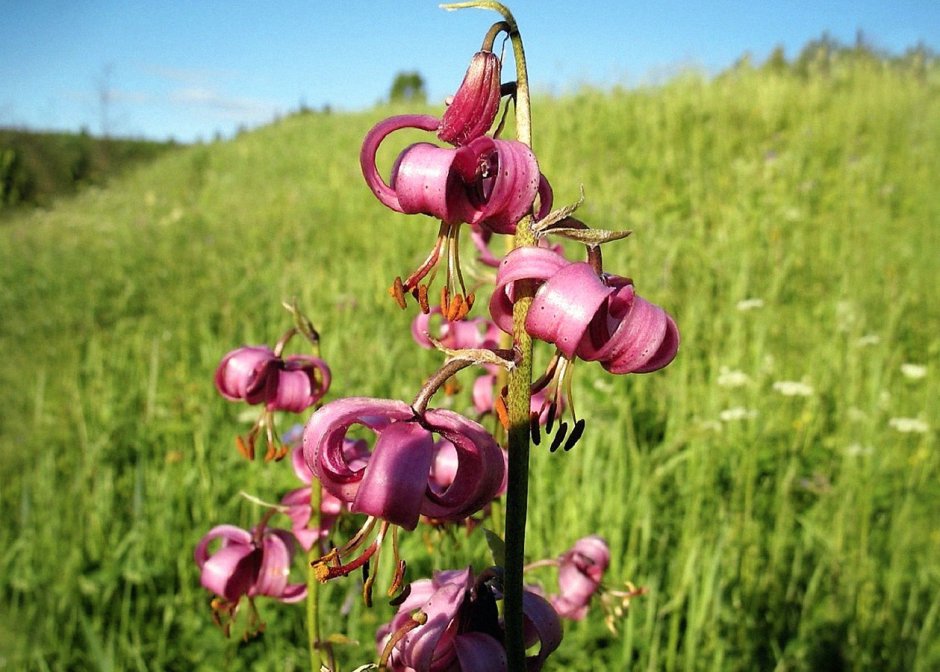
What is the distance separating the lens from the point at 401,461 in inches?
17.0

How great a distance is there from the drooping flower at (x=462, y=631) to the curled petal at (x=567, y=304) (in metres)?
0.20

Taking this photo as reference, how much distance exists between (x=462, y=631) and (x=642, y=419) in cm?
176

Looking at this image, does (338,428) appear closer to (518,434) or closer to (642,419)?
(518,434)

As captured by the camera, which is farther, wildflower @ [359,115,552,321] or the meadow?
the meadow

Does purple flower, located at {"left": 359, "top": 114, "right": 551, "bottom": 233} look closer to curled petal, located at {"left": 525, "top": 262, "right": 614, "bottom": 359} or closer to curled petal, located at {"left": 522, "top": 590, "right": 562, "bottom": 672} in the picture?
curled petal, located at {"left": 525, "top": 262, "right": 614, "bottom": 359}

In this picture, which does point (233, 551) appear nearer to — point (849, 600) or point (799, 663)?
point (799, 663)

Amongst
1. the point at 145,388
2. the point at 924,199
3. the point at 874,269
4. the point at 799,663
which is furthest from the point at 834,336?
the point at 145,388

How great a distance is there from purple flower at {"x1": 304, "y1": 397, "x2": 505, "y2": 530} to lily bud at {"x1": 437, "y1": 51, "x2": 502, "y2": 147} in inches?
7.8

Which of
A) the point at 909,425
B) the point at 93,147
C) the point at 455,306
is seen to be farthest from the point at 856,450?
the point at 93,147

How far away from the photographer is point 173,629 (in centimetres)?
159

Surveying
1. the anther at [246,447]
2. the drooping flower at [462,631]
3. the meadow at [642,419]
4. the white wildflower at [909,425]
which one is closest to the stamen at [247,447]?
the anther at [246,447]

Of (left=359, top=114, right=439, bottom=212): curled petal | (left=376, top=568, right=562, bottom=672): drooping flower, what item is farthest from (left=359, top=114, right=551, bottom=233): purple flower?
(left=376, top=568, right=562, bottom=672): drooping flower

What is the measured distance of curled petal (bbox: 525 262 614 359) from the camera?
0.44 meters

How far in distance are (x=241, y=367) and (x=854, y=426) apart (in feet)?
6.33
